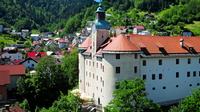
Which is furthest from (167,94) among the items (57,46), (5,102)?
(57,46)

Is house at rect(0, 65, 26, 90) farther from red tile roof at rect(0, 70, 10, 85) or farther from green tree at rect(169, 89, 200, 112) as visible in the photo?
green tree at rect(169, 89, 200, 112)

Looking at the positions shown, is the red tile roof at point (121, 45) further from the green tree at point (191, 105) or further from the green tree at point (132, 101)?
the green tree at point (191, 105)

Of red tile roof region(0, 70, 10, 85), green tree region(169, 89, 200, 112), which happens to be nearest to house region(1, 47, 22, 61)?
red tile roof region(0, 70, 10, 85)

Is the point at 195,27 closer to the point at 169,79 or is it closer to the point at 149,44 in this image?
the point at 169,79

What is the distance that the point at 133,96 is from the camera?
52219mm

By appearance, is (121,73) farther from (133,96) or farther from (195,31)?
(195,31)

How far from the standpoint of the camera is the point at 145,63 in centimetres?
6312

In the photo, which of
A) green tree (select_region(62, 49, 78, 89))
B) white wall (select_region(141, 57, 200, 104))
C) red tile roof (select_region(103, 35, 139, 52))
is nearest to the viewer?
red tile roof (select_region(103, 35, 139, 52))

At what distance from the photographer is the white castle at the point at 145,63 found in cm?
6075

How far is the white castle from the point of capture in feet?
199

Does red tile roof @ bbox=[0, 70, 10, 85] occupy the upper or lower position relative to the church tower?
lower

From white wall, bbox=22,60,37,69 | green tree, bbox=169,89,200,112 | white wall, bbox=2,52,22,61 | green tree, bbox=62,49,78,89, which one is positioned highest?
green tree, bbox=169,89,200,112

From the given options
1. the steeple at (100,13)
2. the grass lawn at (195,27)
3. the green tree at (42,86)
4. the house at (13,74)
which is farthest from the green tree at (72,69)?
the grass lawn at (195,27)

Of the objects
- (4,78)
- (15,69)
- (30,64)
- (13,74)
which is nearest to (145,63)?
(4,78)
